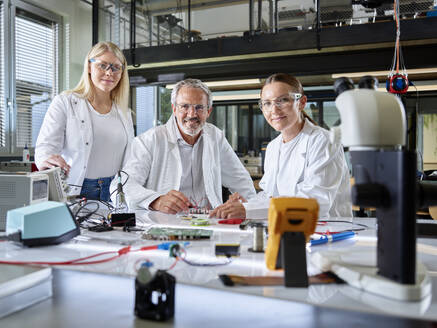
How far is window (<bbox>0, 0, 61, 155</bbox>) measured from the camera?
4.73 m

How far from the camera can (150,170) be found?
2.15m

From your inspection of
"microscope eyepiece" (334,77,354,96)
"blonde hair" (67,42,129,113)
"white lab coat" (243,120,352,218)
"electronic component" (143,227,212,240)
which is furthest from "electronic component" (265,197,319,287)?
"blonde hair" (67,42,129,113)

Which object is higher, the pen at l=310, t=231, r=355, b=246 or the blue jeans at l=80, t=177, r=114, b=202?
the blue jeans at l=80, t=177, r=114, b=202

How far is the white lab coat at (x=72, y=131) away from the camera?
2.25m

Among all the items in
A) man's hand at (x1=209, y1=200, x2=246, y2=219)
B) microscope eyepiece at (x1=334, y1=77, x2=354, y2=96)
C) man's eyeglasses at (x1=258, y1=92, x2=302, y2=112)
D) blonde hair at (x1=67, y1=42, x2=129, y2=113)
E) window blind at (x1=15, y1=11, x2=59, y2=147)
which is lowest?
man's hand at (x1=209, y1=200, x2=246, y2=219)

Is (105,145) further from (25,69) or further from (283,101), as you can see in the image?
(25,69)

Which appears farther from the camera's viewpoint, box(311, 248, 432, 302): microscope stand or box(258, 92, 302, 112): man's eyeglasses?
box(258, 92, 302, 112): man's eyeglasses

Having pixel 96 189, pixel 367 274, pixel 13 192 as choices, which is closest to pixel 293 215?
pixel 367 274

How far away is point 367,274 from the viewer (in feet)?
2.54

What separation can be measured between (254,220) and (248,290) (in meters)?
0.78

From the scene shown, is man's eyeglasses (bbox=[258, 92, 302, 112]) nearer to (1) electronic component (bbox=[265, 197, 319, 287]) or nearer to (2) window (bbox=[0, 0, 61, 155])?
(1) electronic component (bbox=[265, 197, 319, 287])

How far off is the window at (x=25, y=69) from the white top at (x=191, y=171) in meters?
3.51

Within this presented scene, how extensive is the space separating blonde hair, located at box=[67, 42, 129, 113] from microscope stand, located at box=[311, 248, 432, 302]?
177 cm

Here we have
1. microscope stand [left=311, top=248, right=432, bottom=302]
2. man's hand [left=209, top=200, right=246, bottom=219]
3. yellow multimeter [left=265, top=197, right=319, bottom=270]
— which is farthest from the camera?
man's hand [left=209, top=200, right=246, bottom=219]
